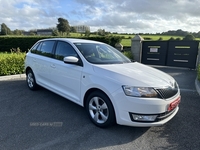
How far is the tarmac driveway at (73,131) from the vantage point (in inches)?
98.3

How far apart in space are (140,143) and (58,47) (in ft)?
9.51

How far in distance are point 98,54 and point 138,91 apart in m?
1.52

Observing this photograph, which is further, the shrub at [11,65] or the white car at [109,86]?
the shrub at [11,65]

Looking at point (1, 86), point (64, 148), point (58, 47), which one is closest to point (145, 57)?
point (58, 47)

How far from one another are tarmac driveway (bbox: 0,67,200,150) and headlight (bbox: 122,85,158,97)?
0.82 metres

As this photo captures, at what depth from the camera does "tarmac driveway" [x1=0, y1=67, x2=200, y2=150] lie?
8.20 feet

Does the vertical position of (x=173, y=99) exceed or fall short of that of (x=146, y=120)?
it exceeds it

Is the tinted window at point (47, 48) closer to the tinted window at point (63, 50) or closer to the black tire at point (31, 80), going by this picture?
the tinted window at point (63, 50)

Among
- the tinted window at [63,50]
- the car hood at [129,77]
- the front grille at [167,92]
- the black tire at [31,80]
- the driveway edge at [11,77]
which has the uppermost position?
the tinted window at [63,50]

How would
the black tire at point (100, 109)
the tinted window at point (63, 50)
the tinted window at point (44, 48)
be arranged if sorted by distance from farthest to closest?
the tinted window at point (44, 48), the tinted window at point (63, 50), the black tire at point (100, 109)

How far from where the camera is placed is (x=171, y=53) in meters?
9.57

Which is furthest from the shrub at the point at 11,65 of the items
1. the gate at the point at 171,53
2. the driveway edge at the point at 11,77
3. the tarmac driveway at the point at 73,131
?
the gate at the point at 171,53

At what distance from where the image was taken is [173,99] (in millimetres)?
2723

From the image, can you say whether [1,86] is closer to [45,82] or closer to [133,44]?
[45,82]
